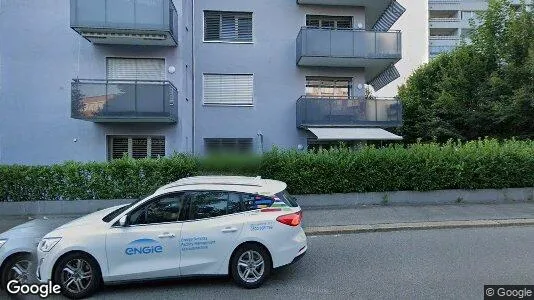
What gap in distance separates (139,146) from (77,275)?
9640 millimetres

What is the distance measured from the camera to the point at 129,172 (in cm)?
1000

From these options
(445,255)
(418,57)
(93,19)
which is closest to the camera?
(445,255)

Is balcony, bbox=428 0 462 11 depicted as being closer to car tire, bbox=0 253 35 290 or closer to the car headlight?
the car headlight

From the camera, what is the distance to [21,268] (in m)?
4.76

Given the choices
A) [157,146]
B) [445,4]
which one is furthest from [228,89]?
[445,4]

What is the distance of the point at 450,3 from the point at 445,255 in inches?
2044

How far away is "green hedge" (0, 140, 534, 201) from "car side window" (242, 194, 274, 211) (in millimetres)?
5252

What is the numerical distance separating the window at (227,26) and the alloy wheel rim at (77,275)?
1263 centimetres

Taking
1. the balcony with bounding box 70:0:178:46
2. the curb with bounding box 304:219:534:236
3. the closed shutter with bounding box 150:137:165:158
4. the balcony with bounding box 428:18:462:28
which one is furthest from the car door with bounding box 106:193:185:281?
the balcony with bounding box 428:18:462:28

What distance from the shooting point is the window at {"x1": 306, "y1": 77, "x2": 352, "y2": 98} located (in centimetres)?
1617

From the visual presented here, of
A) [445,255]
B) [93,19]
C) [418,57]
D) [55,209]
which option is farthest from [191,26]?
[418,57]

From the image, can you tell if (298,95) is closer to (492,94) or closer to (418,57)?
(492,94)

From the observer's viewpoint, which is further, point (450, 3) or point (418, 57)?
point (450, 3)

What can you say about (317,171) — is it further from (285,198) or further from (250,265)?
(250,265)
